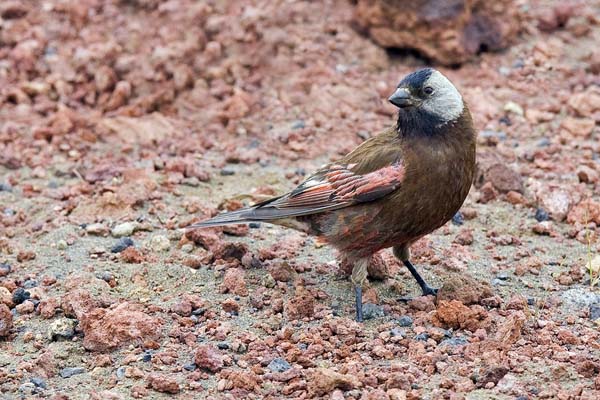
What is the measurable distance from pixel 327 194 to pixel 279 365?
138 centimetres

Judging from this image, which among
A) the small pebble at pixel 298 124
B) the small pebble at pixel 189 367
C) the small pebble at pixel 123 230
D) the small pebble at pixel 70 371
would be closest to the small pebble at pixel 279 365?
the small pebble at pixel 189 367

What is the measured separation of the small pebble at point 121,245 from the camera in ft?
22.6

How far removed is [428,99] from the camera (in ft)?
20.5

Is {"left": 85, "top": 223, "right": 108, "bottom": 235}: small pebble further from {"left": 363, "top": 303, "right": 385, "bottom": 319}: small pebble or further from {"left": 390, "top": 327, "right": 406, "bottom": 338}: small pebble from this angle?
{"left": 390, "top": 327, "right": 406, "bottom": 338}: small pebble

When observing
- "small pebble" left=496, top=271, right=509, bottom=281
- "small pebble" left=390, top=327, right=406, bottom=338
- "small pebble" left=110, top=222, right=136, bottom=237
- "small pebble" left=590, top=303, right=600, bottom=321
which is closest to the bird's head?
"small pebble" left=496, top=271, right=509, bottom=281

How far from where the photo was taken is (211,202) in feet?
25.2

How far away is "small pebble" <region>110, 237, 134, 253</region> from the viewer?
22.6 feet

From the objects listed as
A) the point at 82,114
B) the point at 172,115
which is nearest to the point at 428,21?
the point at 172,115

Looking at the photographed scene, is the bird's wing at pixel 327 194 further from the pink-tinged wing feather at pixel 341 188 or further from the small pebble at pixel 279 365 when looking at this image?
the small pebble at pixel 279 365

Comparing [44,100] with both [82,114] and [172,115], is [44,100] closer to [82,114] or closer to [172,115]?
[82,114]

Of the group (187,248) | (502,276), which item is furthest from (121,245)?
(502,276)

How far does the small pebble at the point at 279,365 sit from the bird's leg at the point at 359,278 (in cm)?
74

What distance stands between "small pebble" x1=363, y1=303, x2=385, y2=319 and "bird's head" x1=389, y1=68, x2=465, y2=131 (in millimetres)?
1116

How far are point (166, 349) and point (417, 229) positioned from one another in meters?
1.60
